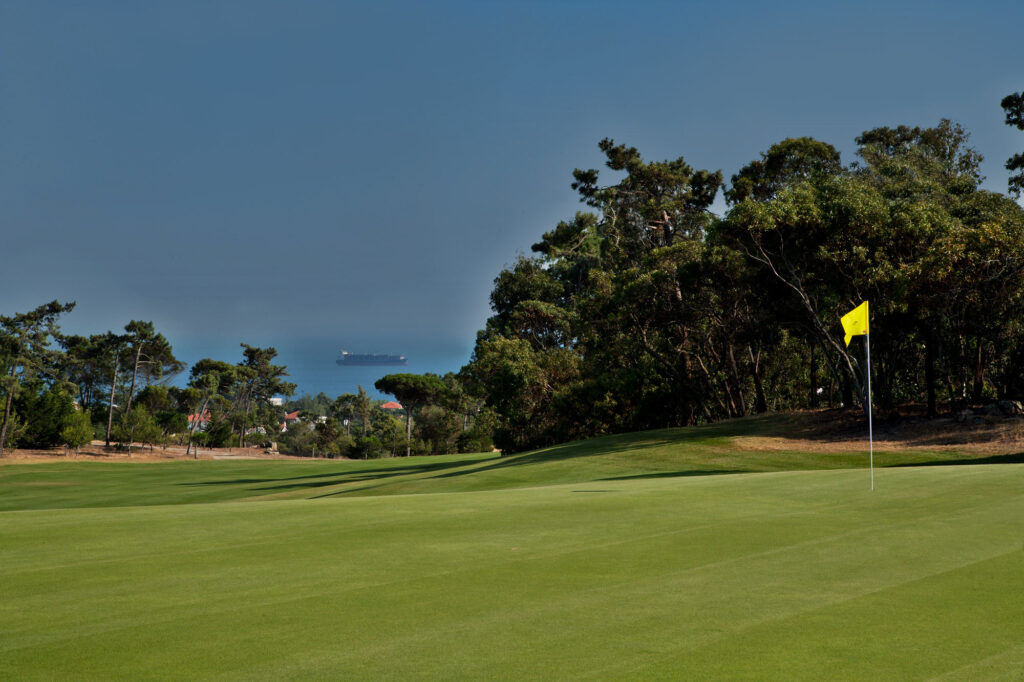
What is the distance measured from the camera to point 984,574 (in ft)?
21.7

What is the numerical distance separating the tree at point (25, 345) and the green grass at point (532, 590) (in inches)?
2292

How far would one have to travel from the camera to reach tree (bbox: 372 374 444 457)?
86312 millimetres

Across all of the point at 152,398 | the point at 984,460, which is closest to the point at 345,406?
the point at 152,398

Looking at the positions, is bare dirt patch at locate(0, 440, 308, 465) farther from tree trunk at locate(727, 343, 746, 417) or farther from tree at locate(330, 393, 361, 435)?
tree trunk at locate(727, 343, 746, 417)

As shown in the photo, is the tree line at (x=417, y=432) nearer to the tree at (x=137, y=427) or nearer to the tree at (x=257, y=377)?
the tree at (x=257, y=377)

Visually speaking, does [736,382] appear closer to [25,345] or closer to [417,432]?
[417,432]

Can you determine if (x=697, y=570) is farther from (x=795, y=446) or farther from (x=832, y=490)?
(x=795, y=446)

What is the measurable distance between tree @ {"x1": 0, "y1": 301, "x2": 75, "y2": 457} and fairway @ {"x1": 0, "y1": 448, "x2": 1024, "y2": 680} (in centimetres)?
5998

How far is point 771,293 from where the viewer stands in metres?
34.2

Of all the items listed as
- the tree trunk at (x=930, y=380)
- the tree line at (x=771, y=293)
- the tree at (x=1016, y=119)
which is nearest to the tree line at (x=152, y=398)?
the tree line at (x=771, y=293)

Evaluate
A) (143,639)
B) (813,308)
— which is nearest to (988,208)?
(813,308)

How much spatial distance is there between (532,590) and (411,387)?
81619 mm

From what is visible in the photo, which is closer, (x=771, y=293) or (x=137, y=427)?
(x=771, y=293)

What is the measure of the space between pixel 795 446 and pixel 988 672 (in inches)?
1063
